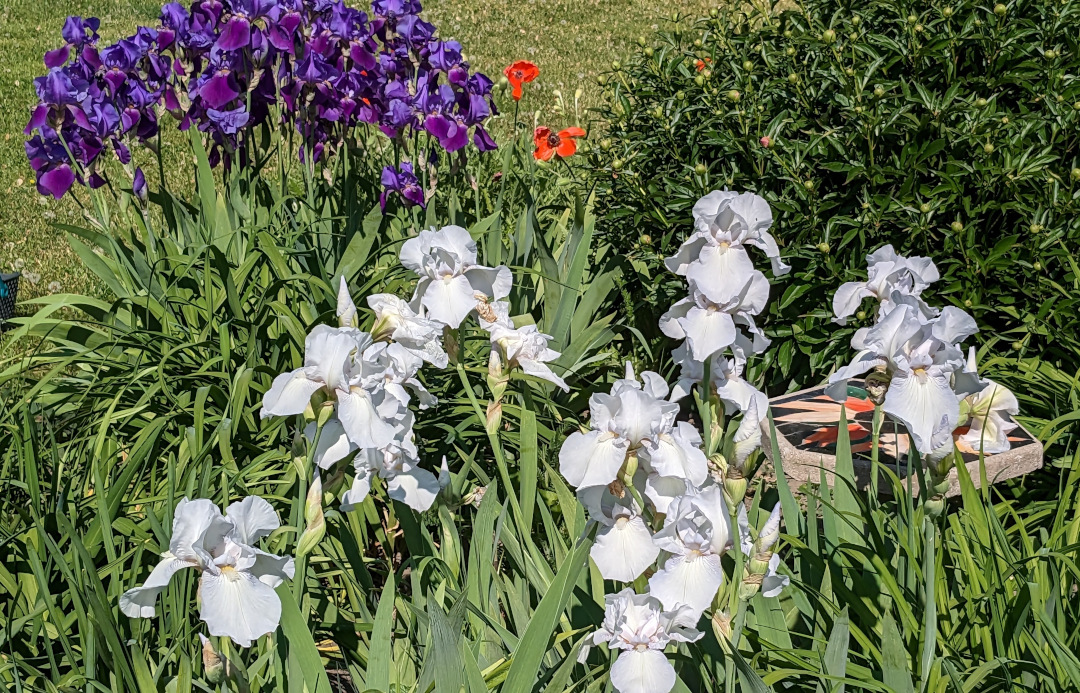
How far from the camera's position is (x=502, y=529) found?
1.85m

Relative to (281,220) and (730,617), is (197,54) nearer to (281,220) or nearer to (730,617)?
(281,220)

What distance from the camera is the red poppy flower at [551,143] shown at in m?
4.23

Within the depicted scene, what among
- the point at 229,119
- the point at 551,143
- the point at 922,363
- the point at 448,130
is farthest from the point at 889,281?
the point at 551,143

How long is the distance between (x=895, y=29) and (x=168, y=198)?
2319mm

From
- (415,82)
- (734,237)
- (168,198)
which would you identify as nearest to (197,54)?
(168,198)

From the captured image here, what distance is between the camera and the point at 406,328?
155cm

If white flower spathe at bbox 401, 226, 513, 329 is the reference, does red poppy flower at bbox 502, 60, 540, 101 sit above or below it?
below

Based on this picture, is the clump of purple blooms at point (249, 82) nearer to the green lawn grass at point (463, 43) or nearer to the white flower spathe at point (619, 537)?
the white flower spathe at point (619, 537)

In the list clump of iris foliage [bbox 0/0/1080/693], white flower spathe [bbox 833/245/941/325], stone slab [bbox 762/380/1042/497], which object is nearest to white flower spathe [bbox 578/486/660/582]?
clump of iris foliage [bbox 0/0/1080/693]

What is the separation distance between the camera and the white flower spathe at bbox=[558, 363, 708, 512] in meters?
1.25

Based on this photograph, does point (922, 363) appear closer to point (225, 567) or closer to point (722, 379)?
point (722, 379)

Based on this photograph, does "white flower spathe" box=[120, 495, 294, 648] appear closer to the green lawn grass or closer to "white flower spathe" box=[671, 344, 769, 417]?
"white flower spathe" box=[671, 344, 769, 417]

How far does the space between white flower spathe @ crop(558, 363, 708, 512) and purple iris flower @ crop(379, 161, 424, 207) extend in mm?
2059

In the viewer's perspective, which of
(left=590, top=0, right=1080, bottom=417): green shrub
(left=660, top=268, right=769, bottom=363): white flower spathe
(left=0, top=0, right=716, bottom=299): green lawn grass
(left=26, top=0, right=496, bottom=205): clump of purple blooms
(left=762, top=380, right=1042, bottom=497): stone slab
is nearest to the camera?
(left=660, top=268, right=769, bottom=363): white flower spathe
